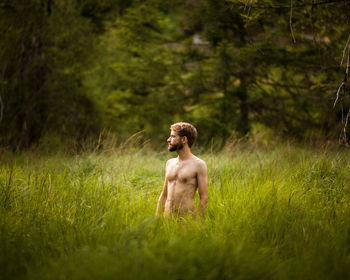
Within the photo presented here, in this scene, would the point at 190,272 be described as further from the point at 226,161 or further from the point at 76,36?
the point at 76,36

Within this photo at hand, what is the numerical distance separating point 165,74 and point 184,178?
7.34 meters

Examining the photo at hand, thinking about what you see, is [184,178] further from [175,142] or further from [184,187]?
[175,142]

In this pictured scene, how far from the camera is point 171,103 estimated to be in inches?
384

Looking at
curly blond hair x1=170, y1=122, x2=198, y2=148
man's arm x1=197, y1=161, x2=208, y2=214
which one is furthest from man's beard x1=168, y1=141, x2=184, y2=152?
man's arm x1=197, y1=161, x2=208, y2=214

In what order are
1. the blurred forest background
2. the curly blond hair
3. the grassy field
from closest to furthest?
the grassy field → the curly blond hair → the blurred forest background

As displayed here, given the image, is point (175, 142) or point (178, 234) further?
point (175, 142)

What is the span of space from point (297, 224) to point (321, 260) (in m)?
0.63

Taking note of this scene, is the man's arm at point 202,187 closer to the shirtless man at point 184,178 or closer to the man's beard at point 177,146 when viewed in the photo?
the shirtless man at point 184,178

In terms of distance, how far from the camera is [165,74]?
9914mm

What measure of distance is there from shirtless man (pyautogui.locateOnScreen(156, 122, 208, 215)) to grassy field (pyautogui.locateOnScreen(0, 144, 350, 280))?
0.20 m

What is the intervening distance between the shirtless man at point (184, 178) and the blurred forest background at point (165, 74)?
18.8 feet

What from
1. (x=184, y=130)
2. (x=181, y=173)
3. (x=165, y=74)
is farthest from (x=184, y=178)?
(x=165, y=74)

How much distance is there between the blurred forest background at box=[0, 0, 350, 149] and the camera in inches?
341

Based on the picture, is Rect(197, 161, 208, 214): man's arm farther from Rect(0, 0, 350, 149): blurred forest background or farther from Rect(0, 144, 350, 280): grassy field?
Rect(0, 0, 350, 149): blurred forest background
